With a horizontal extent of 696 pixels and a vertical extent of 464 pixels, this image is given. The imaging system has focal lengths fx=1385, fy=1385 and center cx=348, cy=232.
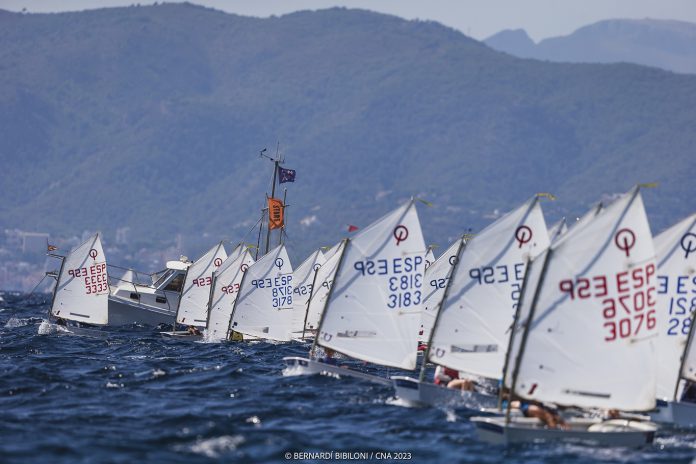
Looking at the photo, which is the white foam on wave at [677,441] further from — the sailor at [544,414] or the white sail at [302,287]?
the white sail at [302,287]

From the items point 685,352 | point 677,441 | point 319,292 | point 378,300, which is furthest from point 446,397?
point 319,292

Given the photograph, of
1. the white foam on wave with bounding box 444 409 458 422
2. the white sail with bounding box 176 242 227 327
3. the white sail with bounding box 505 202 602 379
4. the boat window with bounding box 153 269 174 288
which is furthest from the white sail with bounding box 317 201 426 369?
the boat window with bounding box 153 269 174 288

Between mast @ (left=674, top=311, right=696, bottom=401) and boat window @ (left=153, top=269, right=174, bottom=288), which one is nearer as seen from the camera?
mast @ (left=674, top=311, right=696, bottom=401)

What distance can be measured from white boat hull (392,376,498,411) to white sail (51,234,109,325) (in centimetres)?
3690

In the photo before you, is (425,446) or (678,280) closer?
(425,446)

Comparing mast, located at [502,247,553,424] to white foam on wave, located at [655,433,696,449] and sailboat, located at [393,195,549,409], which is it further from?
sailboat, located at [393,195,549,409]

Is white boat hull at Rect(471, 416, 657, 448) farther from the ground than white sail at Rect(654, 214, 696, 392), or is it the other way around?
white sail at Rect(654, 214, 696, 392)

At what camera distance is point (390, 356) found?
51.6 metres

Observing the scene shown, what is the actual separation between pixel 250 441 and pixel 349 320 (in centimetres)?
1293

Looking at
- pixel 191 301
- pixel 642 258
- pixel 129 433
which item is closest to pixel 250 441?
pixel 129 433

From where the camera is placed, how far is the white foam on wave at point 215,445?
37.2m

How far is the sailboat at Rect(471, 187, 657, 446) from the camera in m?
40.7

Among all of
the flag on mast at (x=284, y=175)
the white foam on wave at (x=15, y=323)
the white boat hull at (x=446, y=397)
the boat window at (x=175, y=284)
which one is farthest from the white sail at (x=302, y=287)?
the white boat hull at (x=446, y=397)

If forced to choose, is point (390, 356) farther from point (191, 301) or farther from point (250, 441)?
point (191, 301)
